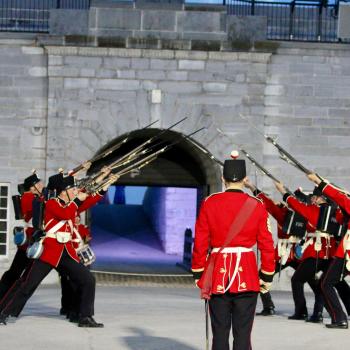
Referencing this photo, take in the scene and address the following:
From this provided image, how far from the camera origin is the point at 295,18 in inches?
910

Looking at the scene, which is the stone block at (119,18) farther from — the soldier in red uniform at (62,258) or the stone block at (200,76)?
the soldier in red uniform at (62,258)

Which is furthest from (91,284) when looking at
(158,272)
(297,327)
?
(158,272)

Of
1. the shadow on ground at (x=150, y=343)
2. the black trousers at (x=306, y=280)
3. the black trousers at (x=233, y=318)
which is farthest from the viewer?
the black trousers at (x=306, y=280)

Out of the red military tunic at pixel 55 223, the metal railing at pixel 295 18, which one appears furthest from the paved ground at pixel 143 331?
the metal railing at pixel 295 18

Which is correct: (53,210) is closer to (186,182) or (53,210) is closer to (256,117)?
(256,117)

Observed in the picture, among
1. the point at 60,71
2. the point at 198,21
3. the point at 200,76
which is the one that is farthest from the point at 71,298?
the point at 198,21

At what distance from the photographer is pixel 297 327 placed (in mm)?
13625

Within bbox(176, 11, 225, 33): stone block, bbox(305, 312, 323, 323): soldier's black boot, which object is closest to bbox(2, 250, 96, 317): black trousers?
bbox(305, 312, 323, 323): soldier's black boot

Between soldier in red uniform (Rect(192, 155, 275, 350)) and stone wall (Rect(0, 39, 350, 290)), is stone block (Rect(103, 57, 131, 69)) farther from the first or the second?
soldier in red uniform (Rect(192, 155, 275, 350))

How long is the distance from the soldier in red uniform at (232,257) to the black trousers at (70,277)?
11.4ft

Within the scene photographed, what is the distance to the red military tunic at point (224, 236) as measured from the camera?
9508 millimetres

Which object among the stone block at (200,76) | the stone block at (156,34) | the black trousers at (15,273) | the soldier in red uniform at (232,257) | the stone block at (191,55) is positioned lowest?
the black trousers at (15,273)

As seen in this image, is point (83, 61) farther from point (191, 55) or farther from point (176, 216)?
point (176, 216)

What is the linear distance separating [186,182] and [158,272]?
2.95 m
